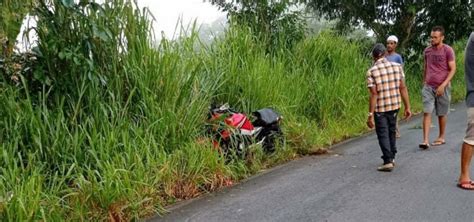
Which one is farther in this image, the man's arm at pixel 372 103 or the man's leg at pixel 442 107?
the man's leg at pixel 442 107

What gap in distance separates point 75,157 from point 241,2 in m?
6.78

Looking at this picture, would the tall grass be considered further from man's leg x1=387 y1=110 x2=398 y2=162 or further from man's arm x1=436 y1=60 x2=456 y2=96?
man's arm x1=436 y1=60 x2=456 y2=96

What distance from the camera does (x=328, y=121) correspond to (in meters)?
7.94

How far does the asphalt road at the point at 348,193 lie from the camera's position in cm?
426

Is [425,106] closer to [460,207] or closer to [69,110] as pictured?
[460,207]

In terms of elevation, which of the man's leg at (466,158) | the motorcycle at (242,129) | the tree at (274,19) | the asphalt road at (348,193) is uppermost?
the tree at (274,19)

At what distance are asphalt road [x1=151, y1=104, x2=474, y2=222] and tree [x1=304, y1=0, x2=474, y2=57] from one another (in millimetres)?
6429

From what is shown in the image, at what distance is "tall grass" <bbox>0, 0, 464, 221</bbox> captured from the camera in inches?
158

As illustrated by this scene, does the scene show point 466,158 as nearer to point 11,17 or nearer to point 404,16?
point 11,17

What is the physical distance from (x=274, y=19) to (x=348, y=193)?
576 centimetres

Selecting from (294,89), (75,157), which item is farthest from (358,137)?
(75,157)

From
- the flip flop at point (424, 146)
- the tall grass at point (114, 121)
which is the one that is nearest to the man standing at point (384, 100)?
the flip flop at point (424, 146)

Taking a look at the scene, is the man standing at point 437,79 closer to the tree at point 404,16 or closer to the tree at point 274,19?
the tree at point 274,19

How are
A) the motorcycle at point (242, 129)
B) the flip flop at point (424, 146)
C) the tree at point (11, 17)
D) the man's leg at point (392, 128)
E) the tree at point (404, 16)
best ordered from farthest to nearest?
1. the tree at point (404, 16)
2. the flip flop at point (424, 146)
3. the man's leg at point (392, 128)
4. the motorcycle at point (242, 129)
5. the tree at point (11, 17)
